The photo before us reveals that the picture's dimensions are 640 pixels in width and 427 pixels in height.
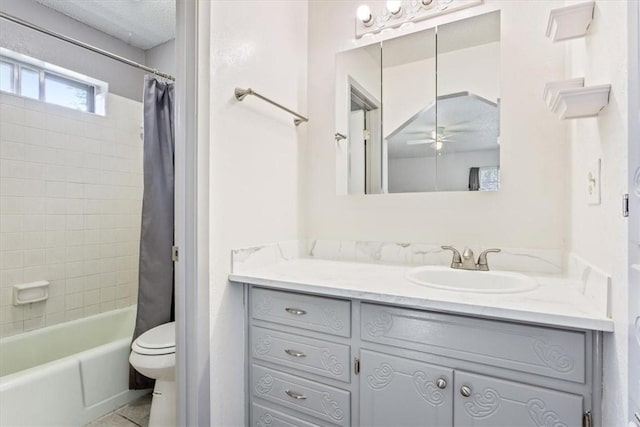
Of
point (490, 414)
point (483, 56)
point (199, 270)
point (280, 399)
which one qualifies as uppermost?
point (483, 56)

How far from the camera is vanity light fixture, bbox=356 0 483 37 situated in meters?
1.61

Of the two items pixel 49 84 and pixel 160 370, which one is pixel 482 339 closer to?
pixel 160 370

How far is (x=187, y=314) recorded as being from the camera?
1284mm

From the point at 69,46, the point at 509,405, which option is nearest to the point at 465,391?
the point at 509,405

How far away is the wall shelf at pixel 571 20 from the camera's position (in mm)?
960

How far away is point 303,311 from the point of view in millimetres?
1308

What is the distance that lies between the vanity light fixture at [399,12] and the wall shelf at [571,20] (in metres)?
0.69

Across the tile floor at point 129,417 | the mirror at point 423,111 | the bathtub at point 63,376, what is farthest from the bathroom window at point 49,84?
the tile floor at point 129,417

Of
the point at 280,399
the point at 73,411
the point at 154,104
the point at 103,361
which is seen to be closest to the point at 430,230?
the point at 280,399

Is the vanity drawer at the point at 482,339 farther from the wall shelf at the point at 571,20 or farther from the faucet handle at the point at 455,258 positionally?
the wall shelf at the point at 571,20

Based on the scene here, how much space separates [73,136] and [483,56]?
2761mm

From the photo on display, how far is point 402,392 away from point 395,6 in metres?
1.88

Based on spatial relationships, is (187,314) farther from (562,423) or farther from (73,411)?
(562,423)

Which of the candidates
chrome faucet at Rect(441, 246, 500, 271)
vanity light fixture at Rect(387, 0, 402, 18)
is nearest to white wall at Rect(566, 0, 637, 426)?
chrome faucet at Rect(441, 246, 500, 271)
